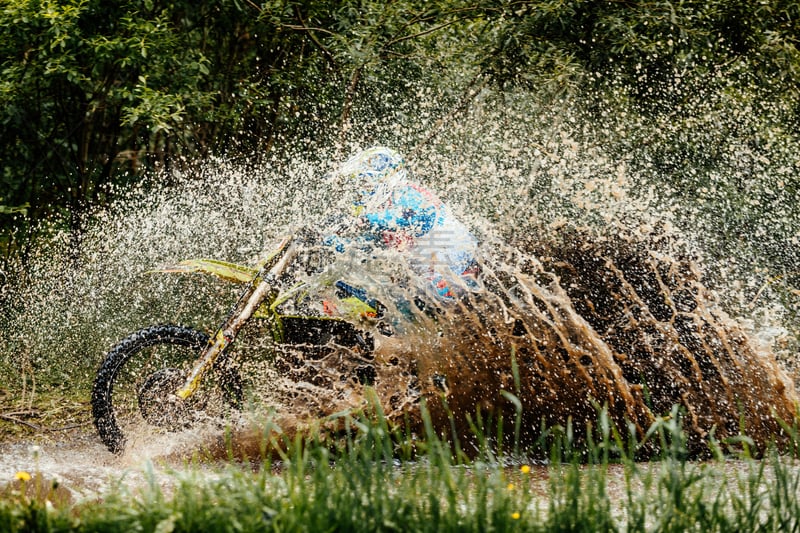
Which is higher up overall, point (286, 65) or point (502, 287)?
point (286, 65)

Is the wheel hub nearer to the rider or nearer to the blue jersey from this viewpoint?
the rider

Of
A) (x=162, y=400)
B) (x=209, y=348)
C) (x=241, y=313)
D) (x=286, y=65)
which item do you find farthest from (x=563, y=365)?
(x=286, y=65)

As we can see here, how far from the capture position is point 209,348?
476 centimetres

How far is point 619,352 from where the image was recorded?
494cm

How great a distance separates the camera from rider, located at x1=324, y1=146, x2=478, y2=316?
4.91 meters

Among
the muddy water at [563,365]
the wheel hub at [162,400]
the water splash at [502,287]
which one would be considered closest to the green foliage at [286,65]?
the water splash at [502,287]

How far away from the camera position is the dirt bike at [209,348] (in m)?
4.69

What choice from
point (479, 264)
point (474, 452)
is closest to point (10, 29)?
point (479, 264)

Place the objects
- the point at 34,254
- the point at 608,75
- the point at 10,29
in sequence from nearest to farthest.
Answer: the point at 10,29 < the point at 608,75 < the point at 34,254

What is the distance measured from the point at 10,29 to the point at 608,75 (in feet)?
14.9

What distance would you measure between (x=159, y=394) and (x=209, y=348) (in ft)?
1.06

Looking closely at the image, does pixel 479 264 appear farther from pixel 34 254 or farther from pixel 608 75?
pixel 34 254

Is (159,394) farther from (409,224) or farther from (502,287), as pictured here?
(502,287)

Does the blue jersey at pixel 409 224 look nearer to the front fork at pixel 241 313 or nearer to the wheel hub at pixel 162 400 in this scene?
the front fork at pixel 241 313
